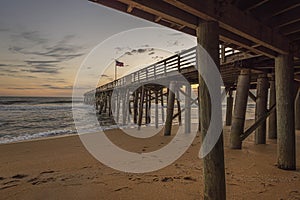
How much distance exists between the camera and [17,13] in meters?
8.69

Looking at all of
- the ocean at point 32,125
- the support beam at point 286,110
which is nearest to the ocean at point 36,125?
the ocean at point 32,125

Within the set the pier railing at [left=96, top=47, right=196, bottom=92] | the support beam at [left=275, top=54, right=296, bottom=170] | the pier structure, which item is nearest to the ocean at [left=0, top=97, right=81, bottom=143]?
the pier railing at [left=96, top=47, right=196, bottom=92]

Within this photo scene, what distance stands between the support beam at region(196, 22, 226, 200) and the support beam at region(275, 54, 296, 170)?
267cm

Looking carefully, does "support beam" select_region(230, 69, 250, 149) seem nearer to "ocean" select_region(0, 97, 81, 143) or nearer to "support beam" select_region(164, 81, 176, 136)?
"support beam" select_region(164, 81, 176, 136)

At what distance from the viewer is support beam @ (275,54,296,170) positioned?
4246 mm

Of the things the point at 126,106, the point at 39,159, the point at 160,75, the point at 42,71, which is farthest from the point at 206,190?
the point at 42,71

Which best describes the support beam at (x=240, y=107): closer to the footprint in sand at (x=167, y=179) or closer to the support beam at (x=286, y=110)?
the support beam at (x=286, y=110)

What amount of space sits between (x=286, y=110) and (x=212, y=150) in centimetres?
288

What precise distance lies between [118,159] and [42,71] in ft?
62.9

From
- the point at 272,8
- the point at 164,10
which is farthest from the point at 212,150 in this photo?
the point at 272,8

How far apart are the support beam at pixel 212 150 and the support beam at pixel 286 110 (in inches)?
105

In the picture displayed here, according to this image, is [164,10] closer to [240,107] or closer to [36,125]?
[240,107]

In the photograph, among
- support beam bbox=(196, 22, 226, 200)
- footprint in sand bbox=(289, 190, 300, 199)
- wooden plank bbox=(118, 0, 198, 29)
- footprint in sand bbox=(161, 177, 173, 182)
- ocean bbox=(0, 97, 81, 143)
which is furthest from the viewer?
ocean bbox=(0, 97, 81, 143)

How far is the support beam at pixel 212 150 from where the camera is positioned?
2.43 m
